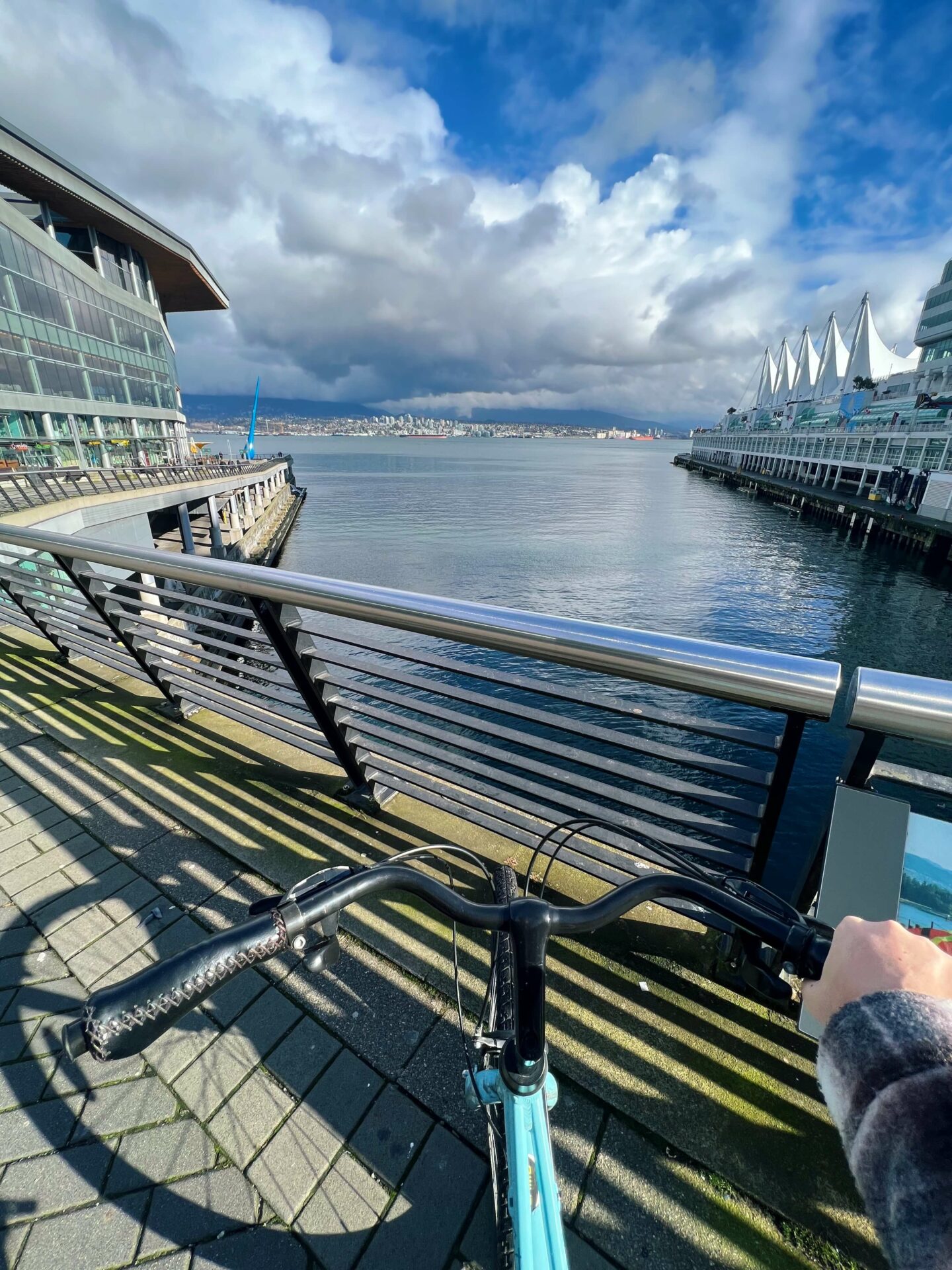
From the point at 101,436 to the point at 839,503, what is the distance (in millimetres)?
65279

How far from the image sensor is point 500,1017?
50.7 inches

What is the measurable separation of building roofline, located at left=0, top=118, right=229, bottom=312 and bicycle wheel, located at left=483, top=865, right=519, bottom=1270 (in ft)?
180

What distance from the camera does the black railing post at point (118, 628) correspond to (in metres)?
3.38

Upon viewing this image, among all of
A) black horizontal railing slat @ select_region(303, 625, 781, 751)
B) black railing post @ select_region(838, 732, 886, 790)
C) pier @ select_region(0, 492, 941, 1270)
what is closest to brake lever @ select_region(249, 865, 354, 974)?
pier @ select_region(0, 492, 941, 1270)

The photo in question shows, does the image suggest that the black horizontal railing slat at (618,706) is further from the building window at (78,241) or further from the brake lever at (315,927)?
the building window at (78,241)

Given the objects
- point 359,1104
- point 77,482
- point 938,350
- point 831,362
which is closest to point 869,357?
point 831,362

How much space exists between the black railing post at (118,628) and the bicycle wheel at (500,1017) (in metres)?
3.25

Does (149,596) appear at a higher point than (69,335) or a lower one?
lower

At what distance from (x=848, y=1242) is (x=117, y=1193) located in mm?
1924

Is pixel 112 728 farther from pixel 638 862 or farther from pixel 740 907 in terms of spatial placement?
pixel 740 907

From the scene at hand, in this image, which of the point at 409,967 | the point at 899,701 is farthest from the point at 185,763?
the point at 899,701

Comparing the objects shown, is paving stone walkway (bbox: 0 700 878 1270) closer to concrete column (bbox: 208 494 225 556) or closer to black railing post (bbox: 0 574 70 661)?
black railing post (bbox: 0 574 70 661)

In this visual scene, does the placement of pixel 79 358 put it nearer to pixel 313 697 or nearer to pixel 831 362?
pixel 313 697

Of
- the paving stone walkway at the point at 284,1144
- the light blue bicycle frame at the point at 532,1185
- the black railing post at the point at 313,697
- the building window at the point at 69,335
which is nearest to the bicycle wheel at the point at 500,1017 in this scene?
the light blue bicycle frame at the point at 532,1185
